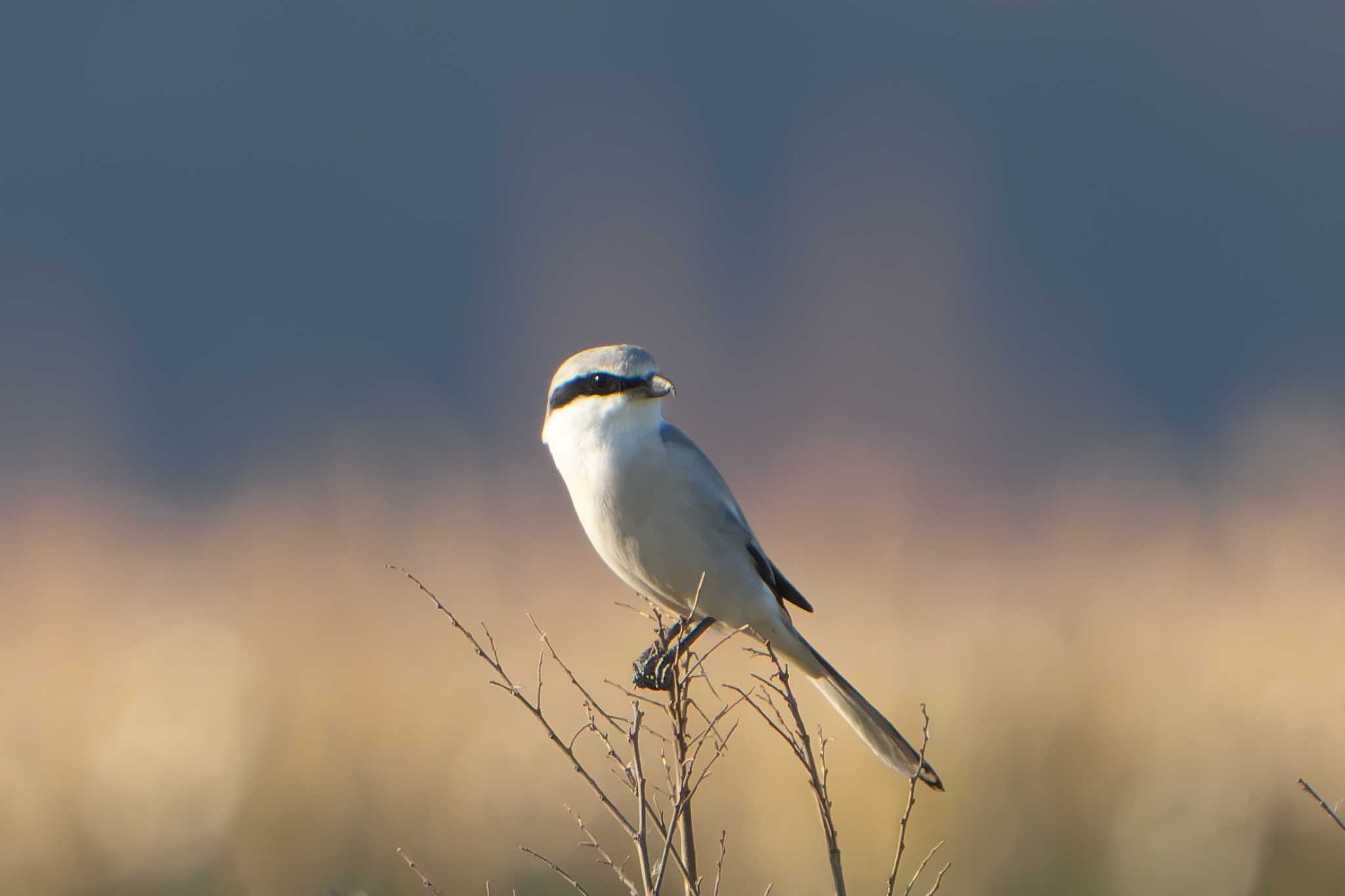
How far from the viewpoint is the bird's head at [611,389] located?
213cm

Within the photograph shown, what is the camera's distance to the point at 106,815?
3287mm

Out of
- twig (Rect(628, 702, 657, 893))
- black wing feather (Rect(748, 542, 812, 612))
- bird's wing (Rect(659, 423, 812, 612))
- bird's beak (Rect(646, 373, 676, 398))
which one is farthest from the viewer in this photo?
black wing feather (Rect(748, 542, 812, 612))

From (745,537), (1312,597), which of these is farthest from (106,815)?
(1312,597)

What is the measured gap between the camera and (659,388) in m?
2.09

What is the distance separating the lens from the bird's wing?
2.20m

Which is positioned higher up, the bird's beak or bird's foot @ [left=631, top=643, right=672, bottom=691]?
the bird's beak

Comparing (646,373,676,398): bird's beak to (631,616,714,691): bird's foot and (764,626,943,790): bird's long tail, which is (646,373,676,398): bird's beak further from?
(764,626,943,790): bird's long tail

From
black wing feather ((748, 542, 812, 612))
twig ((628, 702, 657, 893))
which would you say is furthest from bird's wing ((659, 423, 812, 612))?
twig ((628, 702, 657, 893))

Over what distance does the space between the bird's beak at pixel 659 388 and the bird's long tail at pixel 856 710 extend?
0.52 metres

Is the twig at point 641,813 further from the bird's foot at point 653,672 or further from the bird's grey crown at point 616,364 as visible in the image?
the bird's grey crown at point 616,364

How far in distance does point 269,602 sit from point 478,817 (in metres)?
1.17

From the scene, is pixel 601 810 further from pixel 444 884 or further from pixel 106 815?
pixel 106 815

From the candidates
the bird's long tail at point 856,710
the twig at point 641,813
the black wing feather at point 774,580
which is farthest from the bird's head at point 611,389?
the twig at point 641,813

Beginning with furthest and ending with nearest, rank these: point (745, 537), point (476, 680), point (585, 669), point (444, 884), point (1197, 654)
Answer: point (585, 669), point (476, 680), point (1197, 654), point (444, 884), point (745, 537)
